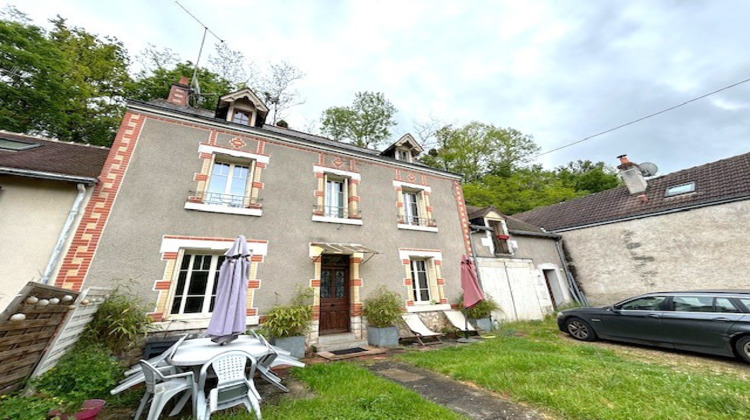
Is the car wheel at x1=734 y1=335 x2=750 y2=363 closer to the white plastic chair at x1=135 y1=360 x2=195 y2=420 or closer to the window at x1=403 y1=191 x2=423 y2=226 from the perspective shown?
the window at x1=403 y1=191 x2=423 y2=226

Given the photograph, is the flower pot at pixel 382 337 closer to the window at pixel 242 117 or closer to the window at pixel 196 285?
the window at pixel 196 285

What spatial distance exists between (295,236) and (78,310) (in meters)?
4.07

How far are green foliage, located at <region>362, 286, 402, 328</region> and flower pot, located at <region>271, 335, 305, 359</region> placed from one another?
6.55 ft

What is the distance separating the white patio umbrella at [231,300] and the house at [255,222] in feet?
6.82

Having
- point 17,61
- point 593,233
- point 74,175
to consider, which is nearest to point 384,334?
point 74,175

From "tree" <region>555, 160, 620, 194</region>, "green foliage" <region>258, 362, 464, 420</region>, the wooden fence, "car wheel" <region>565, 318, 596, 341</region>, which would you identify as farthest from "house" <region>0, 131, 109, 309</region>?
"tree" <region>555, 160, 620, 194</region>

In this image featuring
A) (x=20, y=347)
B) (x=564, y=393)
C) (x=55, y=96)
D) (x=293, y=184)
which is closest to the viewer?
(x=20, y=347)

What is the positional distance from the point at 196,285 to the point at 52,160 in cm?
430

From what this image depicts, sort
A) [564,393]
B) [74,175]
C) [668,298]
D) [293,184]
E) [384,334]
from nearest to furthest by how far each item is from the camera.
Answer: [564,393] → [74,175] → [668,298] → [384,334] → [293,184]

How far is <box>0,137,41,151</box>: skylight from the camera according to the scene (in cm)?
619

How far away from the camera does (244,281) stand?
4.48 metres

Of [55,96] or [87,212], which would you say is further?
[55,96]

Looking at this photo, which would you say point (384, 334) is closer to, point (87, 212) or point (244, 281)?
point (244, 281)

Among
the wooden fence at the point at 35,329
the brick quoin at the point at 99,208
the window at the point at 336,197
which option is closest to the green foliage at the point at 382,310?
the window at the point at 336,197
